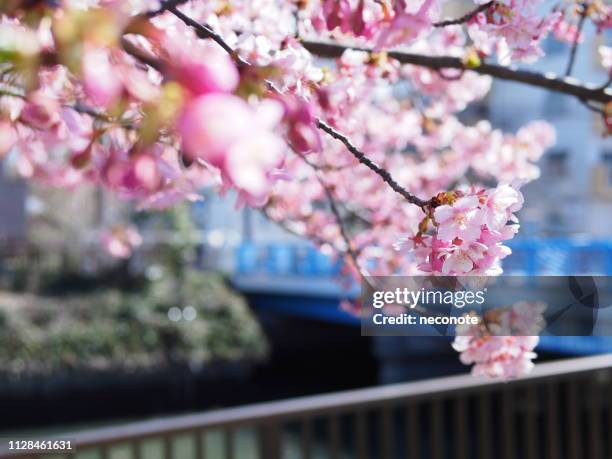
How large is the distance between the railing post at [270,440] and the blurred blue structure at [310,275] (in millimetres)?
4762

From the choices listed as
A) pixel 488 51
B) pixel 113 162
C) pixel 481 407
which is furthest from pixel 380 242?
pixel 113 162

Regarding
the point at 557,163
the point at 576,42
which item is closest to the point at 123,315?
the point at 557,163

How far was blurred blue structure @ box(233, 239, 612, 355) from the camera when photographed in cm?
657

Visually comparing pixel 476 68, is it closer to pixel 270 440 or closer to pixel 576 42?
pixel 576 42

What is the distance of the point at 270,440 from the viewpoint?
2039mm

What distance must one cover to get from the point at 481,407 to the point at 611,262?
4153mm

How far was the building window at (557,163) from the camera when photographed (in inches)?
466

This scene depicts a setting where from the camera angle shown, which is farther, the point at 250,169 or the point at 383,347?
the point at 383,347

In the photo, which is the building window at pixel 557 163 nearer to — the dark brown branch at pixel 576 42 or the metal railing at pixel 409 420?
the metal railing at pixel 409 420

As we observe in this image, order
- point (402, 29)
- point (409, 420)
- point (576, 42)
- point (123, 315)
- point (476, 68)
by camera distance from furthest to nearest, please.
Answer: point (123, 315)
point (409, 420)
point (576, 42)
point (476, 68)
point (402, 29)

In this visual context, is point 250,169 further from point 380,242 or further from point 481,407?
point 380,242

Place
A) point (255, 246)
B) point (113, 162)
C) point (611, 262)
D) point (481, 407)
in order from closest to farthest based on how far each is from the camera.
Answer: point (113, 162) → point (481, 407) → point (611, 262) → point (255, 246)

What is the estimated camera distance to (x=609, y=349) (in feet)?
20.2

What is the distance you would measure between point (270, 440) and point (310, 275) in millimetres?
8603
